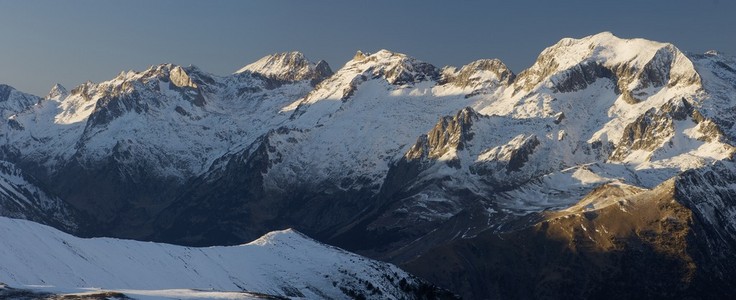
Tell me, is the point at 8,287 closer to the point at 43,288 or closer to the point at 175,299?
the point at 43,288

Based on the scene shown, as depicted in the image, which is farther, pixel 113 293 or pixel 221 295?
pixel 221 295

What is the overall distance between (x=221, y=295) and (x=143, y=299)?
1865 cm

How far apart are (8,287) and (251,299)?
1496 inches

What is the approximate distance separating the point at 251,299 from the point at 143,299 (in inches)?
868

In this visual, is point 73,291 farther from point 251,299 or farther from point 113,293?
point 251,299

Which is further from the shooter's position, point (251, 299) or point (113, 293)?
point (251, 299)

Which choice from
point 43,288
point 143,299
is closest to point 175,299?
point 143,299

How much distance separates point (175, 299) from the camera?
610ft

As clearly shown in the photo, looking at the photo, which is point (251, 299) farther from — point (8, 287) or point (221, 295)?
point (8, 287)

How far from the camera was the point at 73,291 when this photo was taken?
18662 centimetres

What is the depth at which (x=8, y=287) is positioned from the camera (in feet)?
616

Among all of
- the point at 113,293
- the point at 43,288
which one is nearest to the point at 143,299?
the point at 113,293

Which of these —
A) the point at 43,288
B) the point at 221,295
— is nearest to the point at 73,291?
the point at 43,288

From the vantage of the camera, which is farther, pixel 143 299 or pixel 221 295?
pixel 221 295
